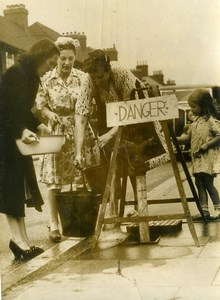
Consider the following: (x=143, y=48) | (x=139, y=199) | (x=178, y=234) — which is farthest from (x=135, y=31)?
(x=178, y=234)

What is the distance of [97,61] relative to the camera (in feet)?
19.7

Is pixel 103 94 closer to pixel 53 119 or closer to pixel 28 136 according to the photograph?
pixel 53 119

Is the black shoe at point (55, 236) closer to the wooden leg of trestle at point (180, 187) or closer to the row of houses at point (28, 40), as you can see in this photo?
the wooden leg of trestle at point (180, 187)

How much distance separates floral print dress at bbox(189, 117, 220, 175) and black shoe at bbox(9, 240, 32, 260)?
1970 mm

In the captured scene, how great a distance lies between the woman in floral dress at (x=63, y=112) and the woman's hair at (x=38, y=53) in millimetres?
Result: 144

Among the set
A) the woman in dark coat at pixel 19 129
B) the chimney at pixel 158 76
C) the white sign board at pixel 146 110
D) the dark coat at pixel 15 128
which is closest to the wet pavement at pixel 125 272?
the woman in dark coat at pixel 19 129

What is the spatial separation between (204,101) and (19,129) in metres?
1.91

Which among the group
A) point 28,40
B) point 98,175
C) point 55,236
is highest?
point 28,40

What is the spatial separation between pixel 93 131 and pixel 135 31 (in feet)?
3.61

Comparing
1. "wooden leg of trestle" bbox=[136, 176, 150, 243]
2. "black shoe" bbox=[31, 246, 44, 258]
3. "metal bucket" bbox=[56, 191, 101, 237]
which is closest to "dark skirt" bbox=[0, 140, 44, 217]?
"metal bucket" bbox=[56, 191, 101, 237]

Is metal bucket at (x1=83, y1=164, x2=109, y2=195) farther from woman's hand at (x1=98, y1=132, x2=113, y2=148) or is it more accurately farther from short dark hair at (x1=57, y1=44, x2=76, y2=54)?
short dark hair at (x1=57, y1=44, x2=76, y2=54)

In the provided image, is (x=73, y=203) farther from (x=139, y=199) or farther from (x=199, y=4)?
(x=199, y=4)

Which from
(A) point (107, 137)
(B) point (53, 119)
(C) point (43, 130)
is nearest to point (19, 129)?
(C) point (43, 130)

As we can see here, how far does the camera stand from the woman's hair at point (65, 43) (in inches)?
239
